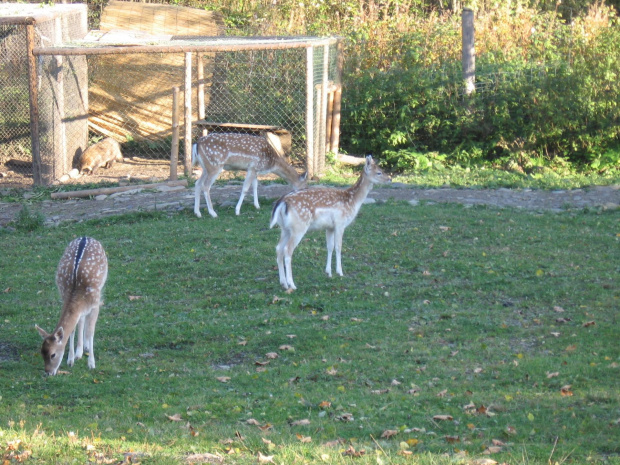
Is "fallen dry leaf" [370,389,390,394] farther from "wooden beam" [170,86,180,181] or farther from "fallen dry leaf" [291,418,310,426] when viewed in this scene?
"wooden beam" [170,86,180,181]

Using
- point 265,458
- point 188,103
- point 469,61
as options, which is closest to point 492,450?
point 265,458

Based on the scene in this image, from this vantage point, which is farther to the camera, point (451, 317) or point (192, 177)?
point (192, 177)

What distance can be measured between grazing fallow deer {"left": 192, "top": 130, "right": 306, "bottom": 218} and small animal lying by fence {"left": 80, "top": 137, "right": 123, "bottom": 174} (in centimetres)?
465

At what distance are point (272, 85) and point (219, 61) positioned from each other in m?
1.62

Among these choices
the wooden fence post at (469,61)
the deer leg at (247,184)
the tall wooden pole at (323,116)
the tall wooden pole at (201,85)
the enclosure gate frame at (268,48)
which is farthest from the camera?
the tall wooden pole at (201,85)

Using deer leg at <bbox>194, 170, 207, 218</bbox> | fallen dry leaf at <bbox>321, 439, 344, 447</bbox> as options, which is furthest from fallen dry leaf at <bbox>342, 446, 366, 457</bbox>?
deer leg at <bbox>194, 170, 207, 218</bbox>

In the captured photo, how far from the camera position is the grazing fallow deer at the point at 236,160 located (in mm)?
14016

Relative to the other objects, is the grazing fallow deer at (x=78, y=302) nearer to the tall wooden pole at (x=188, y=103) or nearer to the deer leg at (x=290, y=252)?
the deer leg at (x=290, y=252)

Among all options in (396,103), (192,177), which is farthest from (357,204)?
(396,103)

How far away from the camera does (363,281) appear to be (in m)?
10.3

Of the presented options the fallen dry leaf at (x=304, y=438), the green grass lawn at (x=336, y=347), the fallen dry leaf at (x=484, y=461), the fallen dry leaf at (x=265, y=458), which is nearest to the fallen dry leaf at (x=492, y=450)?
the green grass lawn at (x=336, y=347)

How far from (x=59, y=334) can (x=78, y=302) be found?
0.41m

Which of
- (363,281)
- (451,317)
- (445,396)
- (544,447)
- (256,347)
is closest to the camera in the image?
(544,447)

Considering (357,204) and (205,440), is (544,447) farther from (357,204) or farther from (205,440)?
(357,204)
